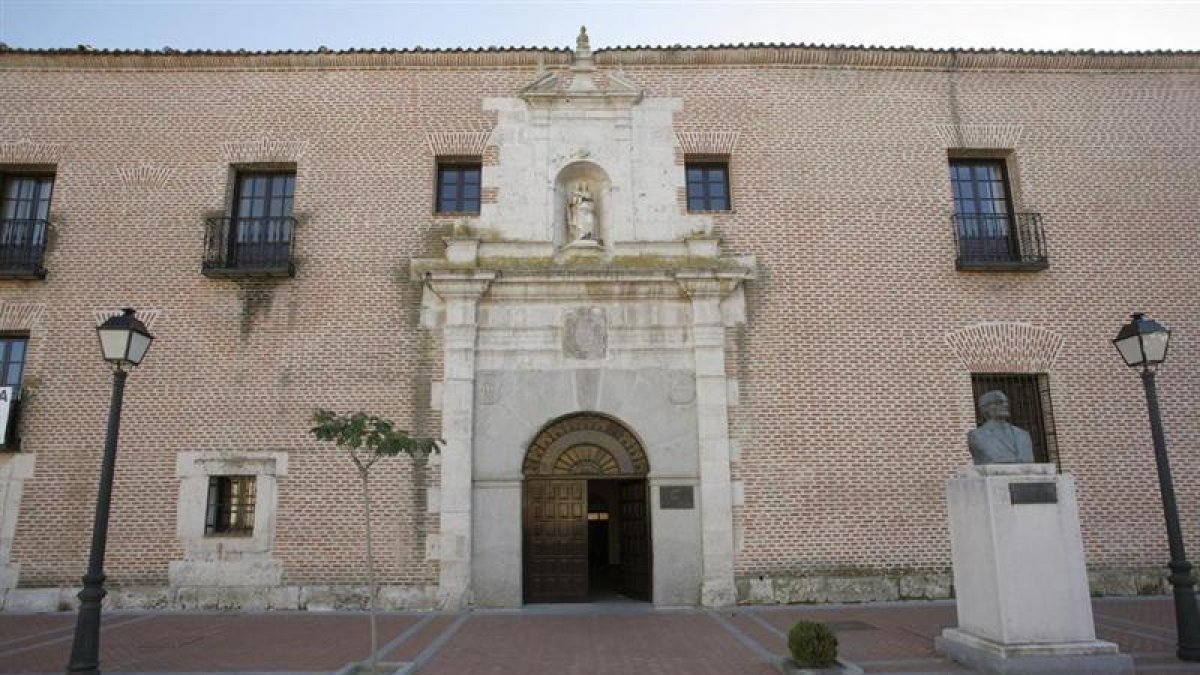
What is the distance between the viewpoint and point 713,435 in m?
10.7

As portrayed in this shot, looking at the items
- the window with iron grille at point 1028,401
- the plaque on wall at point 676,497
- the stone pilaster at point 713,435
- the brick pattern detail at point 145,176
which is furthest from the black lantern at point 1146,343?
the brick pattern detail at point 145,176

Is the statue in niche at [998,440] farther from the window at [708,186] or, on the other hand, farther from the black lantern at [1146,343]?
the window at [708,186]

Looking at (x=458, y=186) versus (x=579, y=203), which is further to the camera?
(x=458, y=186)

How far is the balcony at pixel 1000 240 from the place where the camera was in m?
11.6

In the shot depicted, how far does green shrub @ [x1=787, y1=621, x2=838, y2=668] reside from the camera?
6.23 meters

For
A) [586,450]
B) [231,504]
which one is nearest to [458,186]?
[586,450]

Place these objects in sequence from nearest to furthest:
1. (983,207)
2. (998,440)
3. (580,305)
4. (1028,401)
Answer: (998,440), (580,305), (1028,401), (983,207)

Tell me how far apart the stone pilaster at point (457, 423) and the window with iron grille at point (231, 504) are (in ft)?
9.65

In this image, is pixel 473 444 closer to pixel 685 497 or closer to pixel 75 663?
A: pixel 685 497

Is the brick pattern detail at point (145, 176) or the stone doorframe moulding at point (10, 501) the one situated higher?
the brick pattern detail at point (145, 176)

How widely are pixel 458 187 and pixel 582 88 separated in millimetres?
2647

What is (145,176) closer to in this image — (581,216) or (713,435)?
(581,216)

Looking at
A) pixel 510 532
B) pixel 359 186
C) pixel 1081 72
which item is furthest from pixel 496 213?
pixel 1081 72

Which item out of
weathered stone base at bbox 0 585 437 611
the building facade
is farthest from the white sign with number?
weathered stone base at bbox 0 585 437 611
